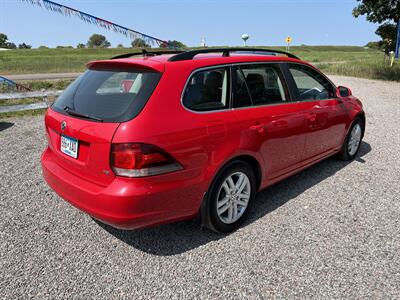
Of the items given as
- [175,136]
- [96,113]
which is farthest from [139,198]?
[96,113]

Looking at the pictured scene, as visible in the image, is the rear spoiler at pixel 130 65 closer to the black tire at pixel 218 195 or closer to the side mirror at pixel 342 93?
the black tire at pixel 218 195

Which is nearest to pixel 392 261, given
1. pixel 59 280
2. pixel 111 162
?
pixel 111 162

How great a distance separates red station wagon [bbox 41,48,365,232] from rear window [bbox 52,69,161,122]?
0.4 inches

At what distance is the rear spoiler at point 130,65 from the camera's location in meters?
2.72

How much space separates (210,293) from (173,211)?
692 mm

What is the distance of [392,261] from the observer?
112 inches

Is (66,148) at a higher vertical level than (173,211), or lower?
higher

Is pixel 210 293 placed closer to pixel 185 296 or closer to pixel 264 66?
pixel 185 296

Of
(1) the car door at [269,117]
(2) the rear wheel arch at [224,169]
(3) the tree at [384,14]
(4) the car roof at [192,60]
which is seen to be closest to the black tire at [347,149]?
(1) the car door at [269,117]

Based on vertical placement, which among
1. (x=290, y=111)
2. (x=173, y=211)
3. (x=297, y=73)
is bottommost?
(x=173, y=211)

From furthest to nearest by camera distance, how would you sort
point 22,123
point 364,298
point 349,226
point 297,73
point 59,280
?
point 22,123 → point 297,73 → point 349,226 → point 59,280 → point 364,298

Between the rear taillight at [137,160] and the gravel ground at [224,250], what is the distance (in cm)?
88

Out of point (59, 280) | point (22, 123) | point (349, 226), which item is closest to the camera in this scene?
point (59, 280)

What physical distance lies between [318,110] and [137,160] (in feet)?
8.84
